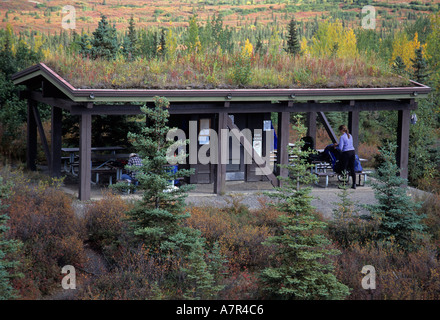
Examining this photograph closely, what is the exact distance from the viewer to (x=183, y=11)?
117m

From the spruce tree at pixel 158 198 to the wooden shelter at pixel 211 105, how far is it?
13.0ft

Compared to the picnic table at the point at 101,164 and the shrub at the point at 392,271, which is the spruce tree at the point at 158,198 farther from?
the picnic table at the point at 101,164

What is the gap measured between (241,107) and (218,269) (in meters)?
6.65

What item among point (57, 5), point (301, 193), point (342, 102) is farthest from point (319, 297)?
point (57, 5)

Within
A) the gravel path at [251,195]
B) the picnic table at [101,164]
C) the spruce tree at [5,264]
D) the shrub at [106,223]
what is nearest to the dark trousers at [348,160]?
the gravel path at [251,195]

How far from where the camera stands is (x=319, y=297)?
8680 mm

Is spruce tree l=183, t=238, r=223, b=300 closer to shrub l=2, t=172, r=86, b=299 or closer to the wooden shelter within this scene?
shrub l=2, t=172, r=86, b=299

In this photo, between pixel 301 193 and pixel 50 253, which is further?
pixel 50 253

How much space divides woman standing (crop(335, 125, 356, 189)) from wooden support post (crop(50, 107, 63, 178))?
815cm

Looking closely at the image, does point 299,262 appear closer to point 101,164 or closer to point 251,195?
point 251,195

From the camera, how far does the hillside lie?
3999 inches

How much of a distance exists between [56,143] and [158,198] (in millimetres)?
7268

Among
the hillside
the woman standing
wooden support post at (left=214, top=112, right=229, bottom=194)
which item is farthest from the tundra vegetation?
the hillside
